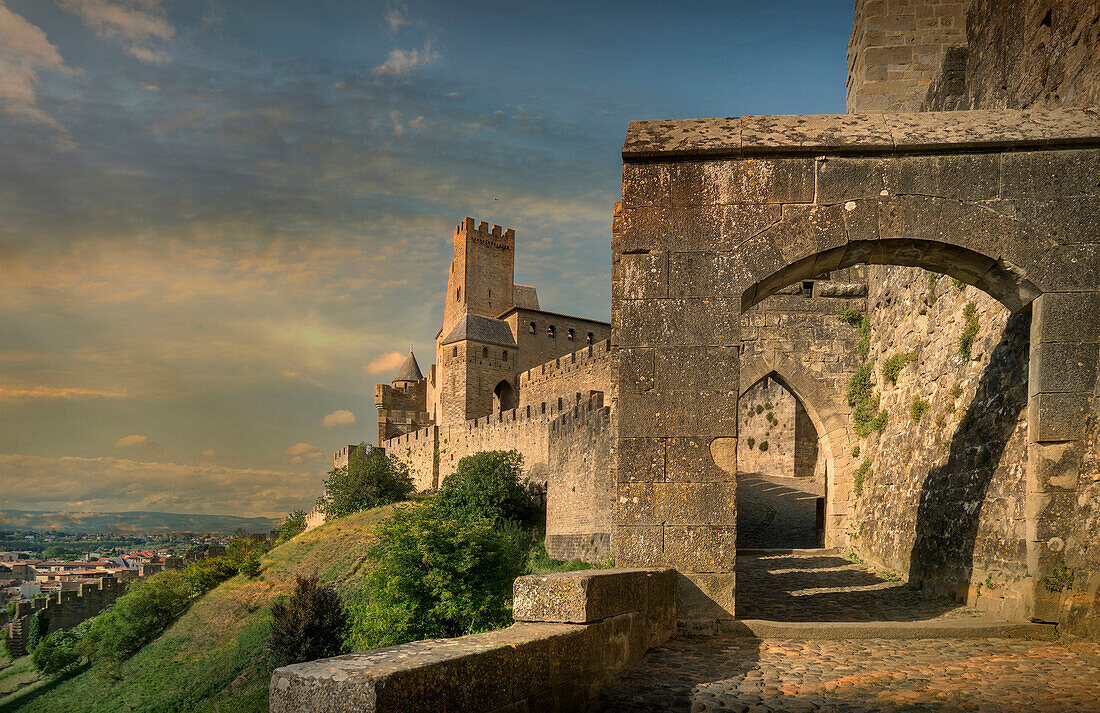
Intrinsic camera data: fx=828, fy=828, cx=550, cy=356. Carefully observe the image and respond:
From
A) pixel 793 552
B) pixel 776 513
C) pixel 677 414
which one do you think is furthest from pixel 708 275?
pixel 776 513

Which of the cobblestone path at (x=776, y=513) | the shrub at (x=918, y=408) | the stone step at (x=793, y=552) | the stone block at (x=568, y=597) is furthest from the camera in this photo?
the cobblestone path at (x=776, y=513)

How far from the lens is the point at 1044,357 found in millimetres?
5961

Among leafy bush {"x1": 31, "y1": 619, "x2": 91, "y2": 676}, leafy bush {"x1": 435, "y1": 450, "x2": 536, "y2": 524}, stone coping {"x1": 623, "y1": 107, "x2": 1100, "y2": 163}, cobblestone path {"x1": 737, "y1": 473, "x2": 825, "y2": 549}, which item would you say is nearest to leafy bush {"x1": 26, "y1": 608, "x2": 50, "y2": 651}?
leafy bush {"x1": 31, "y1": 619, "x2": 91, "y2": 676}

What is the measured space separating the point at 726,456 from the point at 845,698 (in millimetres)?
2293

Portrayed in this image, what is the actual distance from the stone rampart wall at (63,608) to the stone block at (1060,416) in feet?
155

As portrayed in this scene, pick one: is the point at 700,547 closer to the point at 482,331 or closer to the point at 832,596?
the point at 832,596

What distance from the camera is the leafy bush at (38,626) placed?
4269cm

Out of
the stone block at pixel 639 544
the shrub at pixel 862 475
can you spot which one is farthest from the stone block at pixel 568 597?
the shrub at pixel 862 475

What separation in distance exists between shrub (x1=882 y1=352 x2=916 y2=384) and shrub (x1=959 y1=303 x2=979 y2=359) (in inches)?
76.5

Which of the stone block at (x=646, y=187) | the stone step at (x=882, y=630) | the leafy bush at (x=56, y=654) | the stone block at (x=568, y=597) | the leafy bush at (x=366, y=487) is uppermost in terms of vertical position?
the stone block at (x=646, y=187)

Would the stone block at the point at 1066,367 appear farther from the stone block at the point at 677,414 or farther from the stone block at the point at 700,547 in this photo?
the stone block at the point at 700,547

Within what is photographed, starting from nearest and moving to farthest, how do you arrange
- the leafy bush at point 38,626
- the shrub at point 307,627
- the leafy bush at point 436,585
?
the leafy bush at point 436,585
the shrub at point 307,627
the leafy bush at point 38,626

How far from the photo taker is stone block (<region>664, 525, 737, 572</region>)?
598 centimetres

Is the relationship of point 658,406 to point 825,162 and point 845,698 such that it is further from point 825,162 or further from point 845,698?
point 845,698
